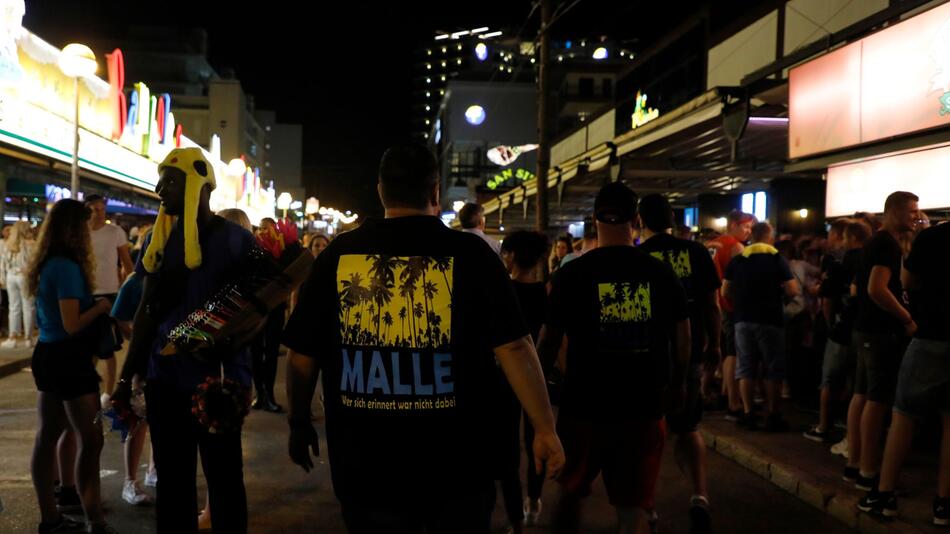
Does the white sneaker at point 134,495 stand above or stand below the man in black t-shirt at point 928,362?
below

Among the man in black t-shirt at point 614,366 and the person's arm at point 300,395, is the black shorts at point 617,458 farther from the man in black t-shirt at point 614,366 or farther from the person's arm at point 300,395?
the person's arm at point 300,395

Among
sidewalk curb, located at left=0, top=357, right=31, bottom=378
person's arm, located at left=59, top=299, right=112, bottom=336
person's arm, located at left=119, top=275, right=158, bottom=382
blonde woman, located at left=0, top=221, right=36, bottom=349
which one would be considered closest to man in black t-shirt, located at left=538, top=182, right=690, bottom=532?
person's arm, located at left=119, top=275, right=158, bottom=382

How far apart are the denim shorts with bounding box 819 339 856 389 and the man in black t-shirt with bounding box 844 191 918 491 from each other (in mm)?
1286

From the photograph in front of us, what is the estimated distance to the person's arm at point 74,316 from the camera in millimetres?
4582

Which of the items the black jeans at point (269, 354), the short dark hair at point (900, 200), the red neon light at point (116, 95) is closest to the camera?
the short dark hair at point (900, 200)

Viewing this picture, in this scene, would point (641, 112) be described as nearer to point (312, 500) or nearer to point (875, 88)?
point (875, 88)

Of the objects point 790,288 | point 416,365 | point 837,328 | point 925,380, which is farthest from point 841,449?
point 416,365

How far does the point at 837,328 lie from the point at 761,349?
2.93 feet

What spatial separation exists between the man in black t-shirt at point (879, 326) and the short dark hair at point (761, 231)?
2.09 meters

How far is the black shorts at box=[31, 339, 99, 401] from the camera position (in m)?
4.64

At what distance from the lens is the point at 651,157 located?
46.4 feet

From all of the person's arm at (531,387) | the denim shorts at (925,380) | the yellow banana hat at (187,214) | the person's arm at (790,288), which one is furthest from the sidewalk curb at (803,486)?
the yellow banana hat at (187,214)

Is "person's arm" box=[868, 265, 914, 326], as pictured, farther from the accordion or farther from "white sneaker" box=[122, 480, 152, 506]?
"white sneaker" box=[122, 480, 152, 506]

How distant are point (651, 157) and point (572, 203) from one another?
12.5 meters
